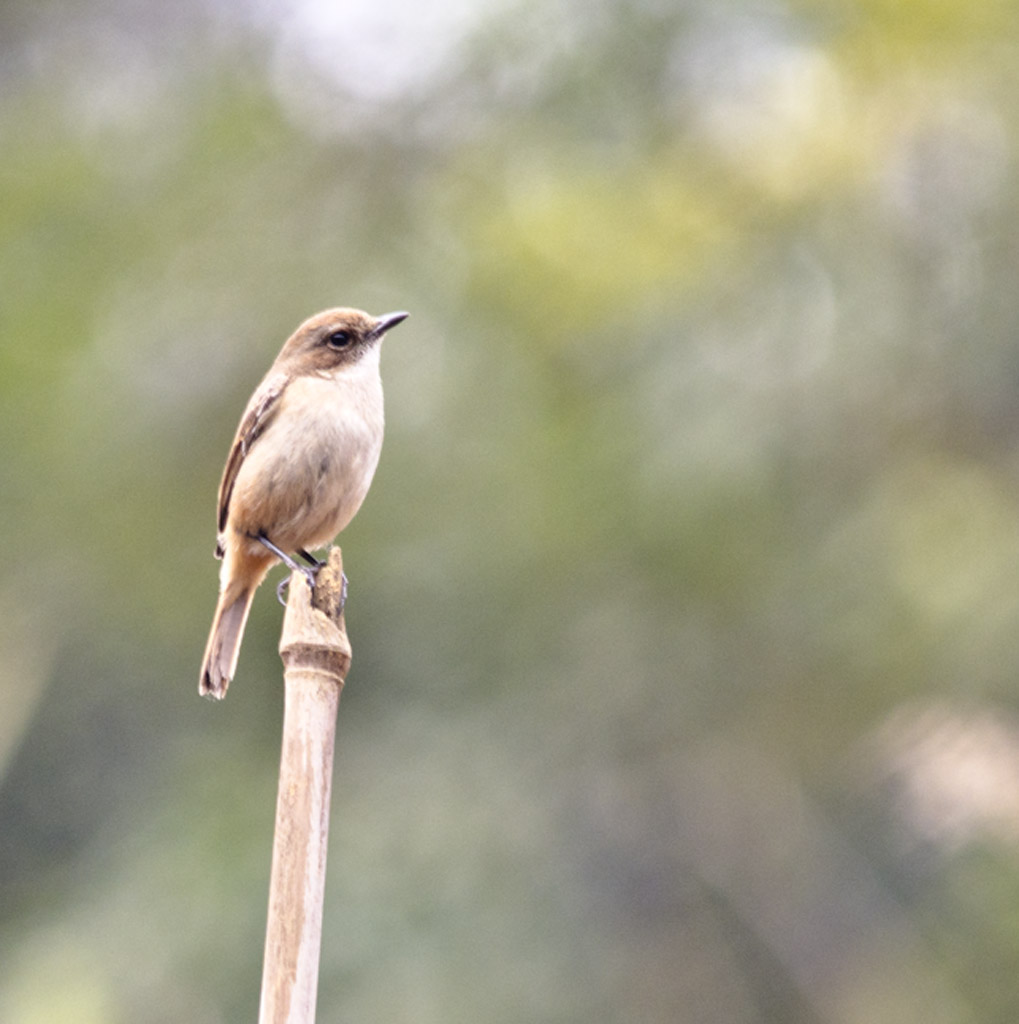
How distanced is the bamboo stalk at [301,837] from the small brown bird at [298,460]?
4.89ft

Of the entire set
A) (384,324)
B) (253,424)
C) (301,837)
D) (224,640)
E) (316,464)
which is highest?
(384,324)

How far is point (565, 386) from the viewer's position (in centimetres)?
886

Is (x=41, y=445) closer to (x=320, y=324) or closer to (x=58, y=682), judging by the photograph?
(x=58, y=682)

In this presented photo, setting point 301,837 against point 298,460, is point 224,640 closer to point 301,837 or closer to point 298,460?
point 298,460

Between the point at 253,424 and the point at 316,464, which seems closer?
the point at 316,464

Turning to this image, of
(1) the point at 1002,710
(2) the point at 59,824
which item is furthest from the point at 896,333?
(2) the point at 59,824

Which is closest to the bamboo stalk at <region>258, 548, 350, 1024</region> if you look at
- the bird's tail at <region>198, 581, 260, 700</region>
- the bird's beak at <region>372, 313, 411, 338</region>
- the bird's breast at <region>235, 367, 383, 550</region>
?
the bird's tail at <region>198, 581, 260, 700</region>

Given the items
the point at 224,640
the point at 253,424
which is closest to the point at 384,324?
the point at 253,424

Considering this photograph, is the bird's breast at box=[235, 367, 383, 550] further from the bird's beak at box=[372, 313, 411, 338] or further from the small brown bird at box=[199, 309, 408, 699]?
the bird's beak at box=[372, 313, 411, 338]

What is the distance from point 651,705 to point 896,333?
244cm

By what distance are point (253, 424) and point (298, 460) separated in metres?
0.42

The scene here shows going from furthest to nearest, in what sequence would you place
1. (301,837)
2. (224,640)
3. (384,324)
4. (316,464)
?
(384,324) < (224,640) < (316,464) < (301,837)

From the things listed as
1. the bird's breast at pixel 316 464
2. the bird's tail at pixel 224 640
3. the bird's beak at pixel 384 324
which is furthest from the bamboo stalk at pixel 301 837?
the bird's beak at pixel 384 324

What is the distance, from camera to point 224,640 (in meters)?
4.32
